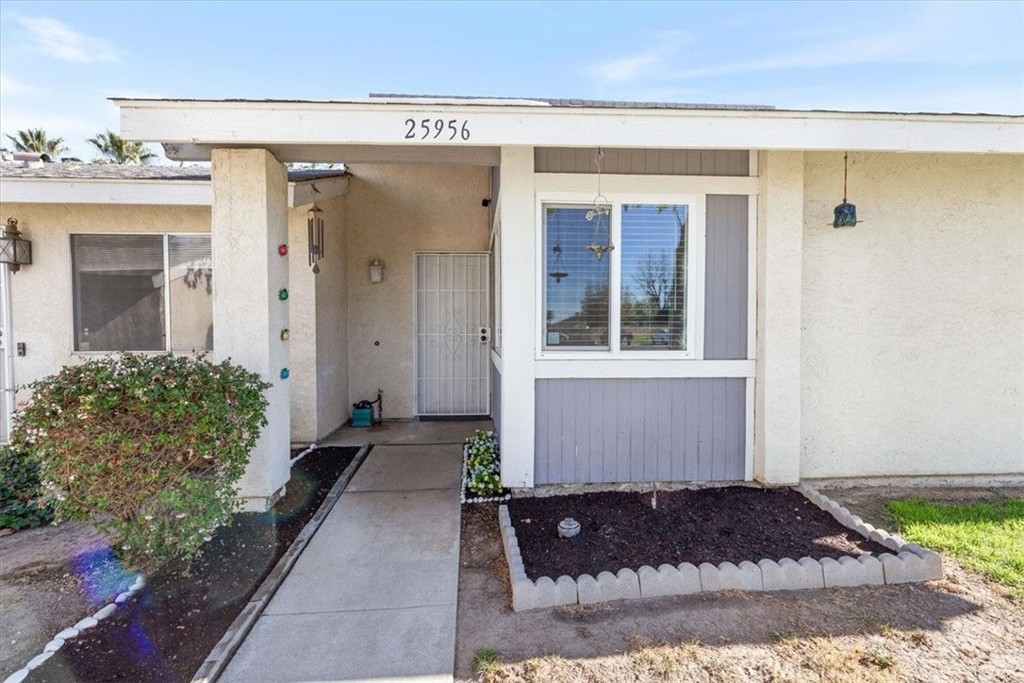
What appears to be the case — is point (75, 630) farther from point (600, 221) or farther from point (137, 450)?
point (600, 221)

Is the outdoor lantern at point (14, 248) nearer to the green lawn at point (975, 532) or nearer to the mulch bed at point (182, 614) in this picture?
the mulch bed at point (182, 614)

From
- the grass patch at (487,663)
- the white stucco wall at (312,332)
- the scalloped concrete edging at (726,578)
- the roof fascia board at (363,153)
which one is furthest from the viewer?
the white stucco wall at (312,332)

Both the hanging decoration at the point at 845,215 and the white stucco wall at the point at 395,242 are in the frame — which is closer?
the hanging decoration at the point at 845,215

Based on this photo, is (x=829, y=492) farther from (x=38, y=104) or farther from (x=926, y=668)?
(x=38, y=104)

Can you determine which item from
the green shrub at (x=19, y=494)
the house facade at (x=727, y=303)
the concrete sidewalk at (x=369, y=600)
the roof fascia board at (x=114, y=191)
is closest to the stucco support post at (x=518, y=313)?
the house facade at (x=727, y=303)

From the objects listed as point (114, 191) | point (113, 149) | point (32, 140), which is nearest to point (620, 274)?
point (114, 191)

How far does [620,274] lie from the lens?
13.8ft

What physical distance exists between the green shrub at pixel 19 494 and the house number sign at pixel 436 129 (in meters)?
4.07

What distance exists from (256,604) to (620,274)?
361 cm

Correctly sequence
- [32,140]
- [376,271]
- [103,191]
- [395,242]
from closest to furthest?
[103,191], [376,271], [395,242], [32,140]

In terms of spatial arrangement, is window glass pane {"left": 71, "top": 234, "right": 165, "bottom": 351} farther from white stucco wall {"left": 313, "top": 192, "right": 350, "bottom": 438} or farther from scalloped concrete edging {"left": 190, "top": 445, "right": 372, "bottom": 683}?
scalloped concrete edging {"left": 190, "top": 445, "right": 372, "bottom": 683}

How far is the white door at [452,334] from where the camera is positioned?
23.7 ft

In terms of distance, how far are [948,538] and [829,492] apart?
96 cm

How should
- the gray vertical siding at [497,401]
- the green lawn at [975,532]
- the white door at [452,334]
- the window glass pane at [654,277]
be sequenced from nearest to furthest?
the green lawn at [975,532] → the window glass pane at [654,277] → the gray vertical siding at [497,401] → the white door at [452,334]
